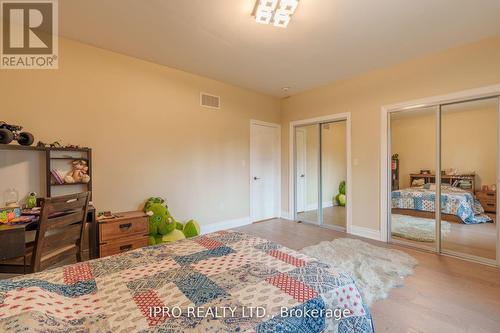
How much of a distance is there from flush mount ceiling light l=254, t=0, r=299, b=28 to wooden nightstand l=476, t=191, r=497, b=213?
10.4 ft

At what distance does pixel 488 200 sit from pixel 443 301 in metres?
1.81

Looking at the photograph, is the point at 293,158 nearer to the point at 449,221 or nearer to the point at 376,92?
the point at 376,92

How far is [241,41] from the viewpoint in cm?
281

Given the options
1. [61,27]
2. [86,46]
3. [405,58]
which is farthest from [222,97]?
[405,58]

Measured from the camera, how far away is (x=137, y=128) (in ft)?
10.6

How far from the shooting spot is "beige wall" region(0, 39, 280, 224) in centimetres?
253

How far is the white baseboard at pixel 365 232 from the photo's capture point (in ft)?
12.1

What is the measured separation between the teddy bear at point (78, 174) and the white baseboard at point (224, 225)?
1.87 metres

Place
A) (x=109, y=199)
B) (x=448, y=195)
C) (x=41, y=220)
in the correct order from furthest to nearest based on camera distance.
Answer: (x=448, y=195), (x=109, y=199), (x=41, y=220)

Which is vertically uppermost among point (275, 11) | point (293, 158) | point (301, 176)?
point (275, 11)

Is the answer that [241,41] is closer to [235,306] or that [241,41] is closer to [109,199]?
[109,199]

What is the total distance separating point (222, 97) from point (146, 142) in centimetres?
159

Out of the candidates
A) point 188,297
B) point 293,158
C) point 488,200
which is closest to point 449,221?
point 488,200

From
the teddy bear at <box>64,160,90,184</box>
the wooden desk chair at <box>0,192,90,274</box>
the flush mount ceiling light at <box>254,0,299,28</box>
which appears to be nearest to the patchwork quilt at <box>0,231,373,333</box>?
the wooden desk chair at <box>0,192,90,274</box>
